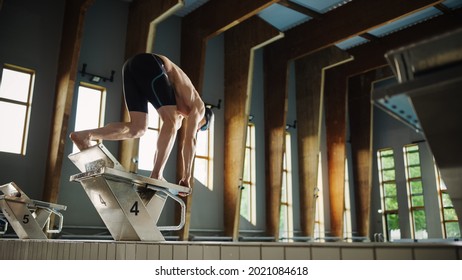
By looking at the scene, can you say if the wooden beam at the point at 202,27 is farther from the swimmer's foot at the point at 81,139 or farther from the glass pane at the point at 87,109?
the swimmer's foot at the point at 81,139

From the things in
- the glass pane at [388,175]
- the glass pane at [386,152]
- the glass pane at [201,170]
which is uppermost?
the glass pane at [386,152]

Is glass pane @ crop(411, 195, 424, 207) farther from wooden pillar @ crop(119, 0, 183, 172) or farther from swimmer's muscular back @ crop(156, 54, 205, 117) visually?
swimmer's muscular back @ crop(156, 54, 205, 117)

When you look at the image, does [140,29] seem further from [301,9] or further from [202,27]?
[301,9]

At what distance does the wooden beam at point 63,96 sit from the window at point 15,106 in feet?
1.87

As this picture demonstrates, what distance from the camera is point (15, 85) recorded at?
28.6ft

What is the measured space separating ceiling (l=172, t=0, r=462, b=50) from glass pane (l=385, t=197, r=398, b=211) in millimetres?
6959

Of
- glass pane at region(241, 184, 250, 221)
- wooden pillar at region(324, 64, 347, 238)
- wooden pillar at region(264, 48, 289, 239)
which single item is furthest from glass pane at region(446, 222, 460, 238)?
glass pane at region(241, 184, 250, 221)

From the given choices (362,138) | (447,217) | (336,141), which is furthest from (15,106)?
(447,217)

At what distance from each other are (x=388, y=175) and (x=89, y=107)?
510 inches

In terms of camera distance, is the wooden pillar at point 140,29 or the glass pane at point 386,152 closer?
the wooden pillar at point 140,29

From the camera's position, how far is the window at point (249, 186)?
1283cm

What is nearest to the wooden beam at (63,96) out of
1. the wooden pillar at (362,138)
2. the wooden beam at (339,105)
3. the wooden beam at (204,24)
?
the wooden beam at (204,24)

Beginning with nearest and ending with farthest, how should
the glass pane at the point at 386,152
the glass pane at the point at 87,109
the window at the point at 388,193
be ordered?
the glass pane at the point at 87,109 < the window at the point at 388,193 < the glass pane at the point at 386,152
